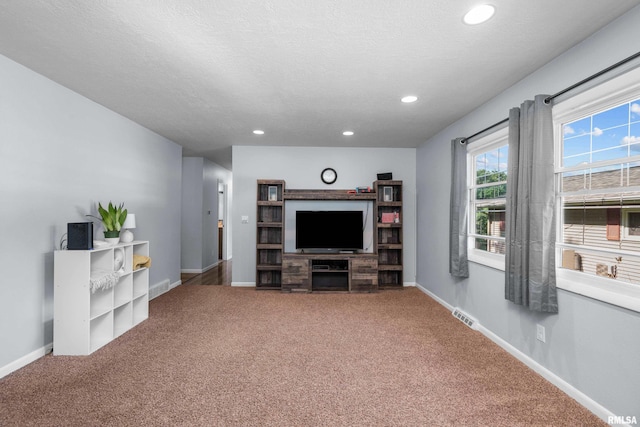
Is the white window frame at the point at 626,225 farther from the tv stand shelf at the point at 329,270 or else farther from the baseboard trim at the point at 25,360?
the baseboard trim at the point at 25,360

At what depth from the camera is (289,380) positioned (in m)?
2.20

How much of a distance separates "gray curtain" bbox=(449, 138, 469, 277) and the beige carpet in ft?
2.28

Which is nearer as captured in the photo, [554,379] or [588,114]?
[588,114]

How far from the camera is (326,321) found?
3.45 meters

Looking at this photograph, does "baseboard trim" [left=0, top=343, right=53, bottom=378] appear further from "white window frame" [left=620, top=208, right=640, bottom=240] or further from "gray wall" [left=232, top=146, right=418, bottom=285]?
"white window frame" [left=620, top=208, right=640, bottom=240]

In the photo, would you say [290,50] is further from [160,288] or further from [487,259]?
[160,288]

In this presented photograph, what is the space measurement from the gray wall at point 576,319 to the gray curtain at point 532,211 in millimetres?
154

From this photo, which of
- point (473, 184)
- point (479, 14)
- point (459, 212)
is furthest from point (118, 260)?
point (473, 184)

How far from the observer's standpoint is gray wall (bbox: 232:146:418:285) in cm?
515

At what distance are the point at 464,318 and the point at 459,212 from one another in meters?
1.24

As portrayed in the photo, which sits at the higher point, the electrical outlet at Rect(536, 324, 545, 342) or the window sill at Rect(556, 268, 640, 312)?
the window sill at Rect(556, 268, 640, 312)

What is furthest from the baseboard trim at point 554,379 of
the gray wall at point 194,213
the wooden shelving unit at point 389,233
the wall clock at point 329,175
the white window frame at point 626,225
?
the gray wall at point 194,213

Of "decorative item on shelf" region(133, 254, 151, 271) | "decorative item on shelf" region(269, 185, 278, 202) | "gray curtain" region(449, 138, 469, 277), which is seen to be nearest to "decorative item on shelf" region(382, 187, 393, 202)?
"gray curtain" region(449, 138, 469, 277)

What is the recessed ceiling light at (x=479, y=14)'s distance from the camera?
1673mm
